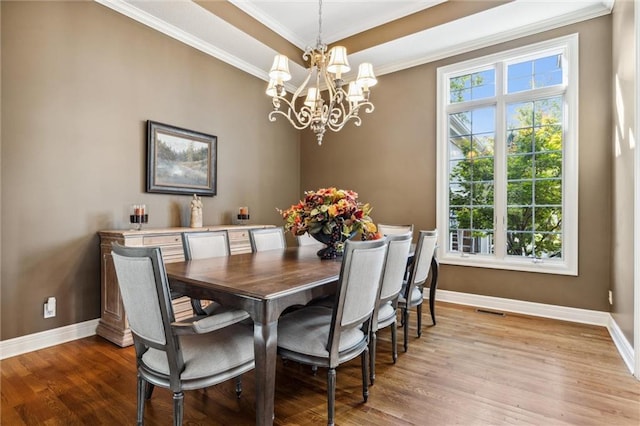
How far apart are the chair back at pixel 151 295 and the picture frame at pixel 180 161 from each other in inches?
89.6

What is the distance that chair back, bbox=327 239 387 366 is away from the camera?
5.23 ft

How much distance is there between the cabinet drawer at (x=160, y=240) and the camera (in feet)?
9.34

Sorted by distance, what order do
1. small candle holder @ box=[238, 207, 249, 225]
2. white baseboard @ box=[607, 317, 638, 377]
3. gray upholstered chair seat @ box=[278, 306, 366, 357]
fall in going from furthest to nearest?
small candle holder @ box=[238, 207, 249, 225]
white baseboard @ box=[607, 317, 638, 377]
gray upholstered chair seat @ box=[278, 306, 366, 357]

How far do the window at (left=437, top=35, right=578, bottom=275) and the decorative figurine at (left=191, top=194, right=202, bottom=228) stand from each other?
3.02 meters

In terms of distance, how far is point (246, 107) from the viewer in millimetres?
4551

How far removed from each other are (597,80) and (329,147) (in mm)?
3303

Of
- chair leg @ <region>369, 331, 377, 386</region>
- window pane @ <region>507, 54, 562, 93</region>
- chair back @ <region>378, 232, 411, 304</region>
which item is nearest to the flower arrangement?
chair back @ <region>378, 232, 411, 304</region>

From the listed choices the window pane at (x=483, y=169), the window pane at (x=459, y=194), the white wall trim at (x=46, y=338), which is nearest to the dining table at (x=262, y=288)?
the white wall trim at (x=46, y=338)

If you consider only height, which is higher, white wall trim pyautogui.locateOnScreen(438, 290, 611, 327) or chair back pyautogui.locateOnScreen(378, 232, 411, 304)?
chair back pyautogui.locateOnScreen(378, 232, 411, 304)

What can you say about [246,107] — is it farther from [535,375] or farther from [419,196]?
[535,375]

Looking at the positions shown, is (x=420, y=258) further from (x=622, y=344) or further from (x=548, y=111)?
(x=548, y=111)

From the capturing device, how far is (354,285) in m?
1.65

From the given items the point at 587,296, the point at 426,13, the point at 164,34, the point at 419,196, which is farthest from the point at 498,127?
the point at 164,34

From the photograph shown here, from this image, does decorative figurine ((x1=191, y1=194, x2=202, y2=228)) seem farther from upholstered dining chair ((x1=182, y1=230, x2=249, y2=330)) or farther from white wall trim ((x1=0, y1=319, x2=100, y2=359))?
white wall trim ((x1=0, y1=319, x2=100, y2=359))
